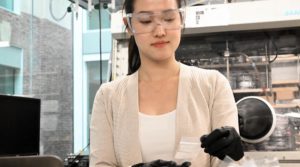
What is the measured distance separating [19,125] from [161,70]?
149 cm

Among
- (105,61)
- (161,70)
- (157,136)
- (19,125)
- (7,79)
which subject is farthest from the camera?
(105,61)

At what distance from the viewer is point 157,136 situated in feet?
3.72

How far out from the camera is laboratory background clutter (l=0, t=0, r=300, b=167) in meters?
2.17

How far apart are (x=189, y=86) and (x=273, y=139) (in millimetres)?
1074

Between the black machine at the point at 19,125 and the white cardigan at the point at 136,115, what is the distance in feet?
4.15

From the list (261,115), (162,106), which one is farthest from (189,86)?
(261,115)

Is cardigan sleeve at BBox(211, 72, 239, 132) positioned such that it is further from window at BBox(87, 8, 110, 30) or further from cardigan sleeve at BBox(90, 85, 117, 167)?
window at BBox(87, 8, 110, 30)

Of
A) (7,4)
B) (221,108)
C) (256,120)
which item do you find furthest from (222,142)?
(7,4)

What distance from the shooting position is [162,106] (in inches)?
47.1

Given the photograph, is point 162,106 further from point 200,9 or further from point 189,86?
point 200,9

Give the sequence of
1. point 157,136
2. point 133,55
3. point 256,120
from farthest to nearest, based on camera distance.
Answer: point 256,120, point 133,55, point 157,136

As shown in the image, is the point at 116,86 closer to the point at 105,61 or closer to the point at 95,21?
the point at 105,61

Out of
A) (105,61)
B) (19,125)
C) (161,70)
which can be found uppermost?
(105,61)

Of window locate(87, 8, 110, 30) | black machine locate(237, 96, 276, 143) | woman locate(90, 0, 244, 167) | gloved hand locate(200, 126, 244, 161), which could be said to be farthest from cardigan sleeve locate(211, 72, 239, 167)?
window locate(87, 8, 110, 30)
